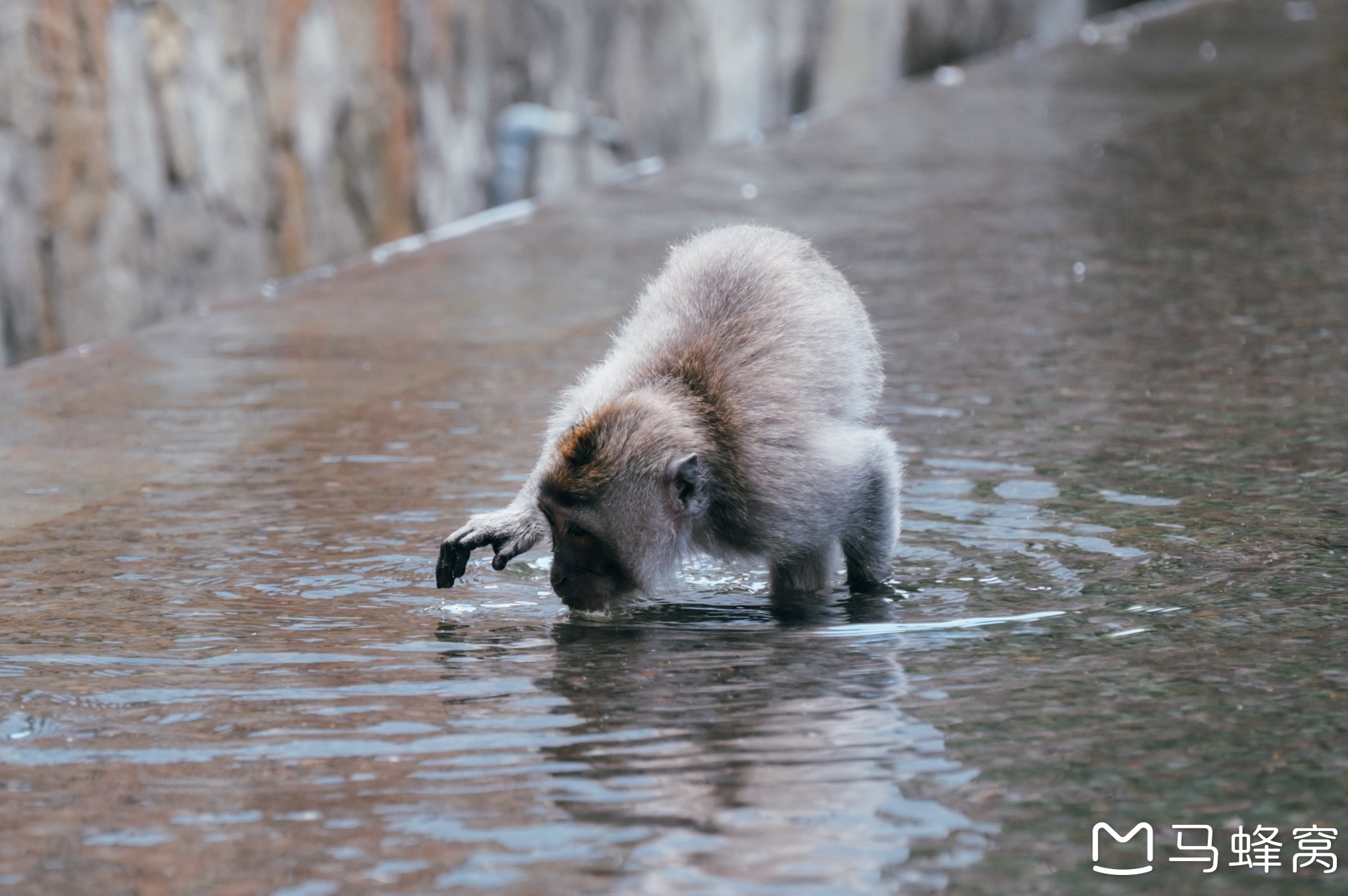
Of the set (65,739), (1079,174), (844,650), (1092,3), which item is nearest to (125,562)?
(65,739)

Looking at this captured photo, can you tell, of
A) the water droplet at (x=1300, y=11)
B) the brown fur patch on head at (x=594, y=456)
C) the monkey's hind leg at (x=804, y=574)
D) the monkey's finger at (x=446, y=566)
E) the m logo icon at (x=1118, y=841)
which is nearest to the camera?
the m logo icon at (x=1118, y=841)

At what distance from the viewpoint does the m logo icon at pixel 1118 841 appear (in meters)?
2.62

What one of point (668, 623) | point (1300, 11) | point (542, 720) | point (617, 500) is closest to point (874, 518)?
point (668, 623)

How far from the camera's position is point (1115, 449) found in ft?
16.8

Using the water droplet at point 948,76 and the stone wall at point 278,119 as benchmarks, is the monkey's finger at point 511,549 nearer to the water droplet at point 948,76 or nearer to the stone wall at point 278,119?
the stone wall at point 278,119

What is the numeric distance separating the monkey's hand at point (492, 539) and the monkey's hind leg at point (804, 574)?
1.72 ft

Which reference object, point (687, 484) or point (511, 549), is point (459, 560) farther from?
point (687, 484)

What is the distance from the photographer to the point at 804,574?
4238 millimetres

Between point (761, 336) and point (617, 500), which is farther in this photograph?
point (761, 336)

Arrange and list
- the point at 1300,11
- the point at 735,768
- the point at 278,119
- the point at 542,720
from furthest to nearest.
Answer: the point at 1300,11
the point at 278,119
the point at 542,720
the point at 735,768

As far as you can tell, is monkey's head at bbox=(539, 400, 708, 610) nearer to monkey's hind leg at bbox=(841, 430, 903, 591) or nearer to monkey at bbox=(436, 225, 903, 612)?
monkey at bbox=(436, 225, 903, 612)

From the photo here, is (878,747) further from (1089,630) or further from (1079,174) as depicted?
(1079,174)

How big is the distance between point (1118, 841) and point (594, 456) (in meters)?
1.48

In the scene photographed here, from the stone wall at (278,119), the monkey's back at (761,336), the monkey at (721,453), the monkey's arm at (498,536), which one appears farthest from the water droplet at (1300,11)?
the monkey's arm at (498,536)
